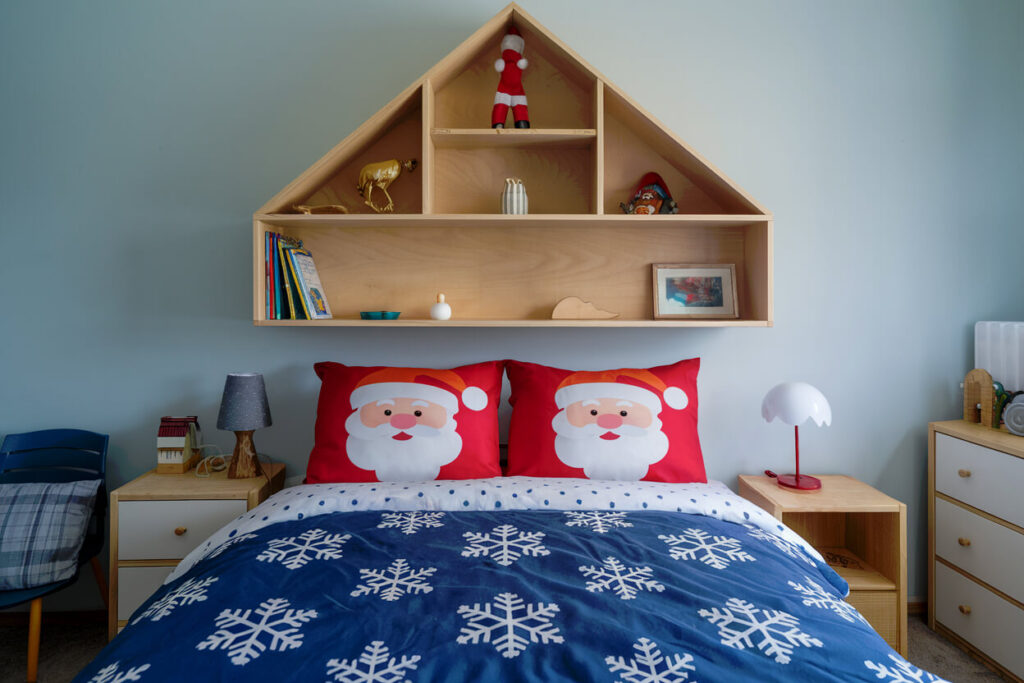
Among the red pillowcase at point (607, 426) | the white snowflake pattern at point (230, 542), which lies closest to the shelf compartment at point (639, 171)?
the red pillowcase at point (607, 426)

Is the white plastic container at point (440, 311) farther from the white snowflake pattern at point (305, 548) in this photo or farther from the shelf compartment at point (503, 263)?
the white snowflake pattern at point (305, 548)

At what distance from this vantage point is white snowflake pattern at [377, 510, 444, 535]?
1431 millimetres

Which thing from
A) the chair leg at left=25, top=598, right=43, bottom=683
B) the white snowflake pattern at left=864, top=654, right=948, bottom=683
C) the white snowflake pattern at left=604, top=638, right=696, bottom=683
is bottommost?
the chair leg at left=25, top=598, right=43, bottom=683

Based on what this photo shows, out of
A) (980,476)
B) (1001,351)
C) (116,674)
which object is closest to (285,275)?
(116,674)

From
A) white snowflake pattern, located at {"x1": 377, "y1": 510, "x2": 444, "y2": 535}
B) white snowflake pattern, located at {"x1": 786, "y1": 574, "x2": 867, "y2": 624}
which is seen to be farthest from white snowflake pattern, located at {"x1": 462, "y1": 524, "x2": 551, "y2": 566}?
white snowflake pattern, located at {"x1": 786, "y1": 574, "x2": 867, "y2": 624}

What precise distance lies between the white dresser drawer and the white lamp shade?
60 centimetres

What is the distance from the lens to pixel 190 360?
2223 millimetres

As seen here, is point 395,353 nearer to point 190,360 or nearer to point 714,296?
point 190,360

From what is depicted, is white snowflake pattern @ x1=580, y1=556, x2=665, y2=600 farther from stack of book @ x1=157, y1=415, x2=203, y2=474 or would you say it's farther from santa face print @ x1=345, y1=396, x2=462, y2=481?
stack of book @ x1=157, y1=415, x2=203, y2=474

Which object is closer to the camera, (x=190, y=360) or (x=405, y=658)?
(x=405, y=658)

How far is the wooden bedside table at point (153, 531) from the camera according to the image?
5.95ft

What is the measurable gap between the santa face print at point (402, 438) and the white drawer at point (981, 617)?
1.77m

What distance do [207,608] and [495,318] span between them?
137 cm

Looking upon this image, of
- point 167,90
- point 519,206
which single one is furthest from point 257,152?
point 519,206
